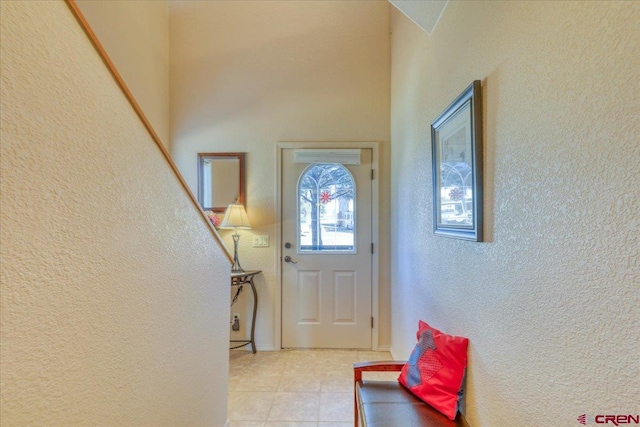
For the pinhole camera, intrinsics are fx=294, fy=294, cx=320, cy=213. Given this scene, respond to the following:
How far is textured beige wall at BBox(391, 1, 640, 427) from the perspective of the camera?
618mm

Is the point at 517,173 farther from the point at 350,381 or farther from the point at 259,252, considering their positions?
the point at 259,252

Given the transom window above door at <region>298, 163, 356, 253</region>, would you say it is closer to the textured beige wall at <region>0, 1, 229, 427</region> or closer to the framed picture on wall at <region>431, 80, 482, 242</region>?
the framed picture on wall at <region>431, 80, 482, 242</region>

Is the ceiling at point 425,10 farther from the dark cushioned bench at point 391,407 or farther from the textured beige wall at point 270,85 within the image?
the dark cushioned bench at point 391,407

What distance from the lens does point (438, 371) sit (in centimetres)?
131

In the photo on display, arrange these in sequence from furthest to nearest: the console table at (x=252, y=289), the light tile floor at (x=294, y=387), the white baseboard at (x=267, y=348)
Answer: the white baseboard at (x=267, y=348) → the console table at (x=252, y=289) → the light tile floor at (x=294, y=387)

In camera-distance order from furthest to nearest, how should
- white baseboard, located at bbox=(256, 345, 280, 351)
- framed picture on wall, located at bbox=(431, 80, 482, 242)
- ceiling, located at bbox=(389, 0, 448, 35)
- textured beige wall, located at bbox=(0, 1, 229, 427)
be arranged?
white baseboard, located at bbox=(256, 345, 280, 351)
ceiling, located at bbox=(389, 0, 448, 35)
framed picture on wall, located at bbox=(431, 80, 482, 242)
textured beige wall, located at bbox=(0, 1, 229, 427)

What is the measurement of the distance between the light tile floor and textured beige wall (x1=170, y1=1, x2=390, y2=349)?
39 cm

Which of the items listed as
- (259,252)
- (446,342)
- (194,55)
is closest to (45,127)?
(446,342)

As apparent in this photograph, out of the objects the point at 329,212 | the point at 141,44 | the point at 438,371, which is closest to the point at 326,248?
the point at 329,212

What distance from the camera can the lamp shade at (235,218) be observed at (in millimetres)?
2725

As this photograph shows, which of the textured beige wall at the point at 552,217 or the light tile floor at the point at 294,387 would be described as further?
the light tile floor at the point at 294,387

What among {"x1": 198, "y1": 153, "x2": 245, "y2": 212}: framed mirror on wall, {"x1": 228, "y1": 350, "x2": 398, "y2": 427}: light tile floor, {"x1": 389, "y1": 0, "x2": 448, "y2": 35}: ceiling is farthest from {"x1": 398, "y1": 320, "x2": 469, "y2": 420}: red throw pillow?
{"x1": 198, "y1": 153, "x2": 245, "y2": 212}: framed mirror on wall

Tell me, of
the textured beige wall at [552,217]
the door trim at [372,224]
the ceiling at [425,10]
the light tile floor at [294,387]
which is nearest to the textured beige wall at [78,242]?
the light tile floor at [294,387]

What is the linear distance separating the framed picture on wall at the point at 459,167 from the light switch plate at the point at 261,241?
1.72 m
